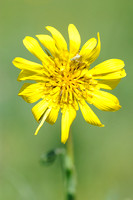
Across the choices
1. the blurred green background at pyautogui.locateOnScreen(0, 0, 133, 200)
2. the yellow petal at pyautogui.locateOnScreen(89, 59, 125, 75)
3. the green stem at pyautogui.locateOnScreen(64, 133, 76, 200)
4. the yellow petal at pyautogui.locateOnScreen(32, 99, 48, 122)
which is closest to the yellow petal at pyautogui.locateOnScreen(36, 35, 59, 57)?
the yellow petal at pyautogui.locateOnScreen(89, 59, 125, 75)

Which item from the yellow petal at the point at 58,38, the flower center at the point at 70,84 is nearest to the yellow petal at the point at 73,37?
the yellow petal at the point at 58,38

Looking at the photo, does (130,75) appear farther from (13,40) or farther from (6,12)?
(6,12)

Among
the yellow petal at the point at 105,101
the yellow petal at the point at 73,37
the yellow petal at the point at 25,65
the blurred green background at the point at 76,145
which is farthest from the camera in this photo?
the blurred green background at the point at 76,145

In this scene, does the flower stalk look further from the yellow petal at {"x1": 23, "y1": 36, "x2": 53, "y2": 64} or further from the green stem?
the yellow petal at {"x1": 23, "y1": 36, "x2": 53, "y2": 64}

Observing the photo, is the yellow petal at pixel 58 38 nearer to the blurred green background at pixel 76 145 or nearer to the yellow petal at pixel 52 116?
the yellow petal at pixel 52 116

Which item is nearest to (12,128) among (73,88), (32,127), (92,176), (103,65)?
(32,127)

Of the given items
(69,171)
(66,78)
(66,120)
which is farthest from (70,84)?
(69,171)

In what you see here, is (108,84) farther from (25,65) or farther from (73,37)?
(25,65)

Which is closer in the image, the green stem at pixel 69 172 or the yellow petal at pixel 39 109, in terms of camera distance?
the yellow petal at pixel 39 109
